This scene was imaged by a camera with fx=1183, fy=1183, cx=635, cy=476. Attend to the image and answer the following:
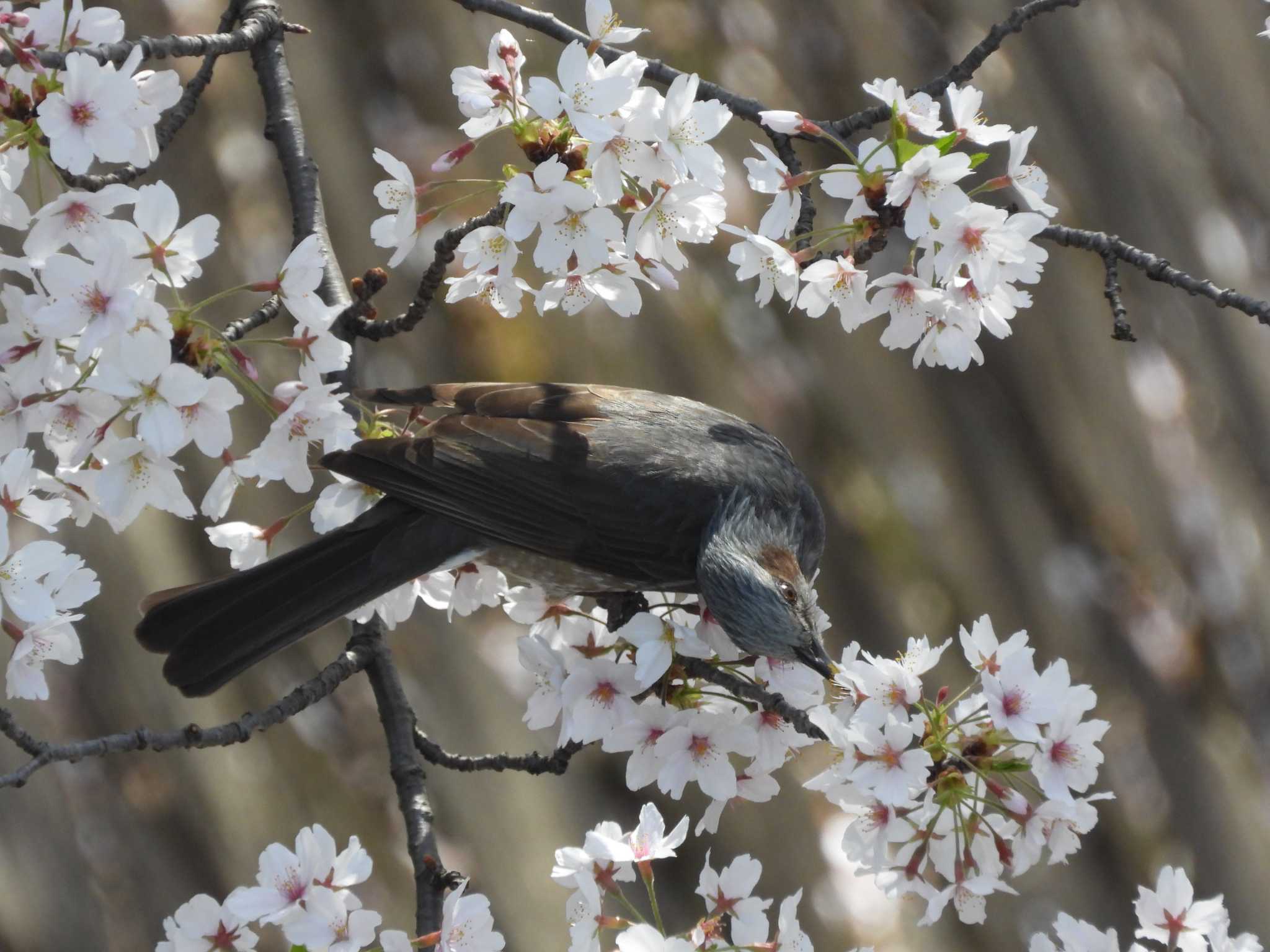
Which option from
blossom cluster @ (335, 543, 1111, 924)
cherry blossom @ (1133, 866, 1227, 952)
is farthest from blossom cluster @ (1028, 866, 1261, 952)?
blossom cluster @ (335, 543, 1111, 924)

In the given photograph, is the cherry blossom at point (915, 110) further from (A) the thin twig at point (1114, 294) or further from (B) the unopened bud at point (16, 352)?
(B) the unopened bud at point (16, 352)

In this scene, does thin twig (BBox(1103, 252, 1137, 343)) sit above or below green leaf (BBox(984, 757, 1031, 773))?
above

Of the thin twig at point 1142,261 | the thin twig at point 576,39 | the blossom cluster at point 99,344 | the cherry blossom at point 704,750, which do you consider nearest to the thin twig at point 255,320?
the blossom cluster at point 99,344

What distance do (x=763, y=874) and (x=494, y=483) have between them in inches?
41.1

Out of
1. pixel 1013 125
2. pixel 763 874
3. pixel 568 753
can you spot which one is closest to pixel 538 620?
pixel 568 753

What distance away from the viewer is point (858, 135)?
10.9 ft

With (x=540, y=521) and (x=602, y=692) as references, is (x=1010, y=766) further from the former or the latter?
(x=540, y=521)

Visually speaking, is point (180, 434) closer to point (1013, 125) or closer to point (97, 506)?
point (97, 506)

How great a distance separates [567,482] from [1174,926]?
40.6 inches

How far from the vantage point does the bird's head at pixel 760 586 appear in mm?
1534

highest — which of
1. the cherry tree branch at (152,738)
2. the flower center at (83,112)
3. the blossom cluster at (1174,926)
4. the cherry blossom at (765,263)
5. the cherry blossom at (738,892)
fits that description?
the flower center at (83,112)

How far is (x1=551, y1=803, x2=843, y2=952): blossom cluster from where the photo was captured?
1.28m

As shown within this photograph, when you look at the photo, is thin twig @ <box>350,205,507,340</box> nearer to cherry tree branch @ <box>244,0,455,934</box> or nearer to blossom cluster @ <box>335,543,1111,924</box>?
cherry tree branch @ <box>244,0,455,934</box>

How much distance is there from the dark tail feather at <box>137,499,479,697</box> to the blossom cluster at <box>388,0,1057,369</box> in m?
0.43
